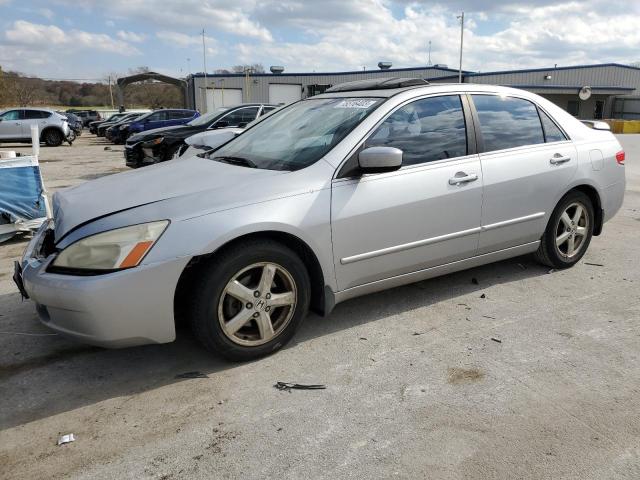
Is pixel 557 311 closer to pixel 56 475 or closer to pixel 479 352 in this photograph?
pixel 479 352

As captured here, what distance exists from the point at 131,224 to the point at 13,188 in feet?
13.2

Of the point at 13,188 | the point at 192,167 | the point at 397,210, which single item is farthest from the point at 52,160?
the point at 397,210

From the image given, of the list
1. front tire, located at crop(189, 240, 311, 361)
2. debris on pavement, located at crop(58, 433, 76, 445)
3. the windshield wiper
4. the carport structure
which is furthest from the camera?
the carport structure

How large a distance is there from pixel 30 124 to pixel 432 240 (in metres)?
23.1

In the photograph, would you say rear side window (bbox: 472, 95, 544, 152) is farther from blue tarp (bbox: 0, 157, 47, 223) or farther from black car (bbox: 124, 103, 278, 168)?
black car (bbox: 124, 103, 278, 168)

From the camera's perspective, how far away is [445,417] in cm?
261

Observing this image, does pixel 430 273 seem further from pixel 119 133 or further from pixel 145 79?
pixel 145 79

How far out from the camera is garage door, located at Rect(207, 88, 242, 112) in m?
47.9

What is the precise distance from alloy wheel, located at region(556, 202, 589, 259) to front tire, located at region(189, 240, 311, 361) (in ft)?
8.29

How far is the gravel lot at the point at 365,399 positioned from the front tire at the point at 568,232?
55 centimetres

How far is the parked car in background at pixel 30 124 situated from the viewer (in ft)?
73.5

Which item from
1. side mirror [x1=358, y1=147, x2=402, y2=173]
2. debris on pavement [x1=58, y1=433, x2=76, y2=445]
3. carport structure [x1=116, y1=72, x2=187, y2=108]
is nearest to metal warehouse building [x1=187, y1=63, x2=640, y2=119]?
carport structure [x1=116, y1=72, x2=187, y2=108]

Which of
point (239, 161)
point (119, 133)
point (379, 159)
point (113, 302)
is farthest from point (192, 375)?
point (119, 133)

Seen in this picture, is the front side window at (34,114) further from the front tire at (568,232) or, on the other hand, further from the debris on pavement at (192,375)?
the front tire at (568,232)
